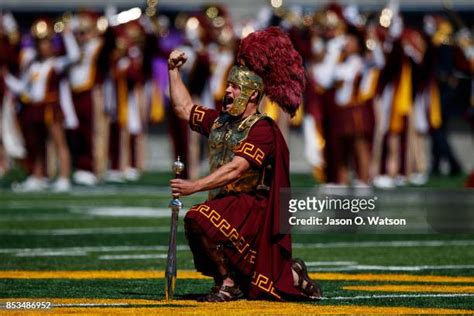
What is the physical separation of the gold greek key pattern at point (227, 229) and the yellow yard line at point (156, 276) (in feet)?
5.49

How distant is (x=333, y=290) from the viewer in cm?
1040

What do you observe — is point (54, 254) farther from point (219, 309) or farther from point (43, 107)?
point (43, 107)

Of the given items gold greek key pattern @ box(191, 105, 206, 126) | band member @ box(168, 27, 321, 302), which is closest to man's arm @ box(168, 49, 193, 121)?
gold greek key pattern @ box(191, 105, 206, 126)

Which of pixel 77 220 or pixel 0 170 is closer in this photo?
pixel 77 220

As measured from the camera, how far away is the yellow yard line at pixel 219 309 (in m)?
8.95

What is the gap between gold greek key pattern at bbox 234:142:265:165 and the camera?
9.53m

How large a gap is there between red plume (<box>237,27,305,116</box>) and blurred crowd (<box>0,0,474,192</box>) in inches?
441

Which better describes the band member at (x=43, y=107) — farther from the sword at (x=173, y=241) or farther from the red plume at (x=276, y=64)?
the sword at (x=173, y=241)

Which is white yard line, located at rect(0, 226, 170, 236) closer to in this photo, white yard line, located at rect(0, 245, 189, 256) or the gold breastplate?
white yard line, located at rect(0, 245, 189, 256)

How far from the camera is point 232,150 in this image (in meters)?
9.66

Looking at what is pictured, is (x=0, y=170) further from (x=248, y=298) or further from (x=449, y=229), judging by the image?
(x=248, y=298)

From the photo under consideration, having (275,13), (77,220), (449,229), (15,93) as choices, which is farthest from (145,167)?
(449,229)

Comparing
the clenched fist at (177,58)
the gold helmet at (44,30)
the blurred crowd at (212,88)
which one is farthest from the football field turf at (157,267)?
the gold helmet at (44,30)

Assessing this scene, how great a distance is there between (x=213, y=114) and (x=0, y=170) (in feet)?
60.6
